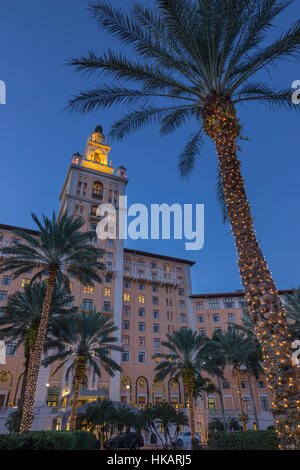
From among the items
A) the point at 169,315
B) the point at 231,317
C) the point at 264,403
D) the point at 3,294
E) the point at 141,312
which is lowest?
the point at 264,403

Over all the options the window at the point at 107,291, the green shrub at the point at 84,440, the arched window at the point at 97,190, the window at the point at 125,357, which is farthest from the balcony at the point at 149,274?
the green shrub at the point at 84,440

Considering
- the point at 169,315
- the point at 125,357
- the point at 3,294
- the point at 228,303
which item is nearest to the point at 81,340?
the point at 3,294

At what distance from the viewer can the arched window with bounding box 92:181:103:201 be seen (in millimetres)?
55819

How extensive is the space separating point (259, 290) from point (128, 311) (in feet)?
147

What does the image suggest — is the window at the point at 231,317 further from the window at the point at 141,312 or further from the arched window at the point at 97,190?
the arched window at the point at 97,190

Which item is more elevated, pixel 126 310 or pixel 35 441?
pixel 126 310

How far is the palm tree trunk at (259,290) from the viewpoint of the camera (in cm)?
650

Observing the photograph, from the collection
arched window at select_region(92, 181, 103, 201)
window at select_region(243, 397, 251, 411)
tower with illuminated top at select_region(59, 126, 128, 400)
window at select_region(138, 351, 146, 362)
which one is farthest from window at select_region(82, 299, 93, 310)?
window at select_region(243, 397, 251, 411)

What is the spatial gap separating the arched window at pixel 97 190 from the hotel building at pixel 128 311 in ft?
0.60

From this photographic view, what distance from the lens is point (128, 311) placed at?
50594 mm

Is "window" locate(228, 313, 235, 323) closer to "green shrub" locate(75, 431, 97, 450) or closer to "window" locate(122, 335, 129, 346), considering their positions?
"window" locate(122, 335, 129, 346)

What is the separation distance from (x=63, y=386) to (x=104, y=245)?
21.8 m

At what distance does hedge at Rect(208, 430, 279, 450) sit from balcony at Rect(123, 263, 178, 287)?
112ft

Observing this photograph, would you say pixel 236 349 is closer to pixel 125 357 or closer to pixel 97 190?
pixel 125 357
